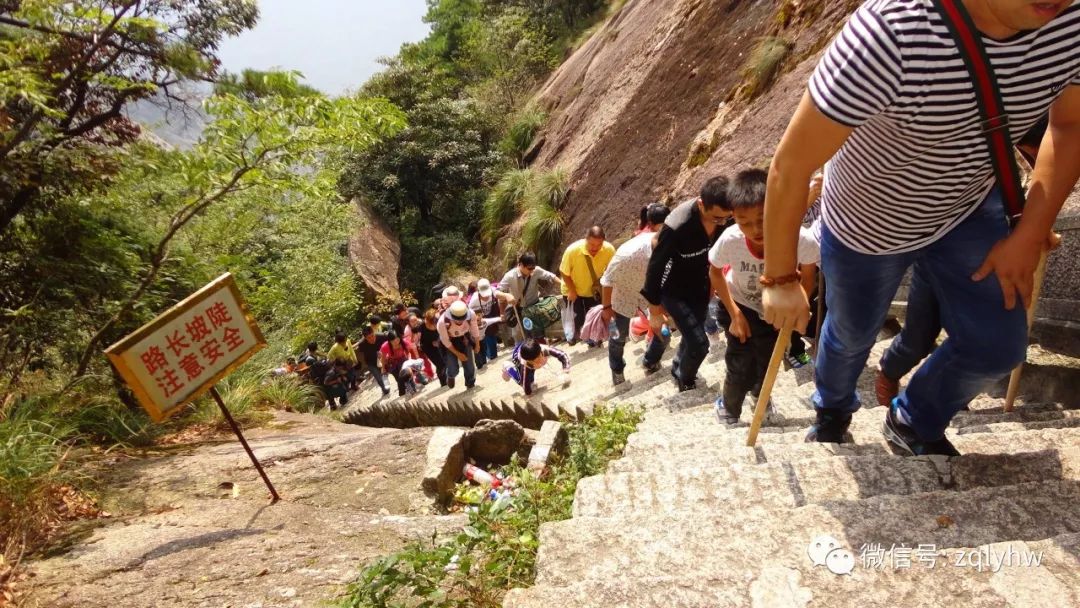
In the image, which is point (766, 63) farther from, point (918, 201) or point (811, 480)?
point (811, 480)

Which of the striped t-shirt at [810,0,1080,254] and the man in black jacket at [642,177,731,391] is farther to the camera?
the man in black jacket at [642,177,731,391]

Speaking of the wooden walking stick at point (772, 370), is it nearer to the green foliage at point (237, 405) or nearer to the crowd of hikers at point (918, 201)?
the crowd of hikers at point (918, 201)

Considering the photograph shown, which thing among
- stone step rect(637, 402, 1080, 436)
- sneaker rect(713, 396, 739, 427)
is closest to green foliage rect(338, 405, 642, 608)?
stone step rect(637, 402, 1080, 436)

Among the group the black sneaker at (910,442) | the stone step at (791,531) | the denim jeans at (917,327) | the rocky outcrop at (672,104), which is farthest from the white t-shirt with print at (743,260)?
the rocky outcrop at (672,104)

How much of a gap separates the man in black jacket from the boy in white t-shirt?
57 cm

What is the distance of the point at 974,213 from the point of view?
1937mm

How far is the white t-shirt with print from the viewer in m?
3.01

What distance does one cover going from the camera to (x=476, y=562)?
8.38 feet

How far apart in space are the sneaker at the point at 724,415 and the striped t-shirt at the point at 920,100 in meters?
1.84

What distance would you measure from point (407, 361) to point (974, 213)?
8383 mm

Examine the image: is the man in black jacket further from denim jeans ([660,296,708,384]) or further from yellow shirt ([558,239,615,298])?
yellow shirt ([558,239,615,298])

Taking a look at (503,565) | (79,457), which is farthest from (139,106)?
(503,565)

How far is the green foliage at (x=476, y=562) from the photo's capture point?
84.8 inches

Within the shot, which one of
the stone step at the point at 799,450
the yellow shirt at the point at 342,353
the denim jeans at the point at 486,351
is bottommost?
the denim jeans at the point at 486,351
